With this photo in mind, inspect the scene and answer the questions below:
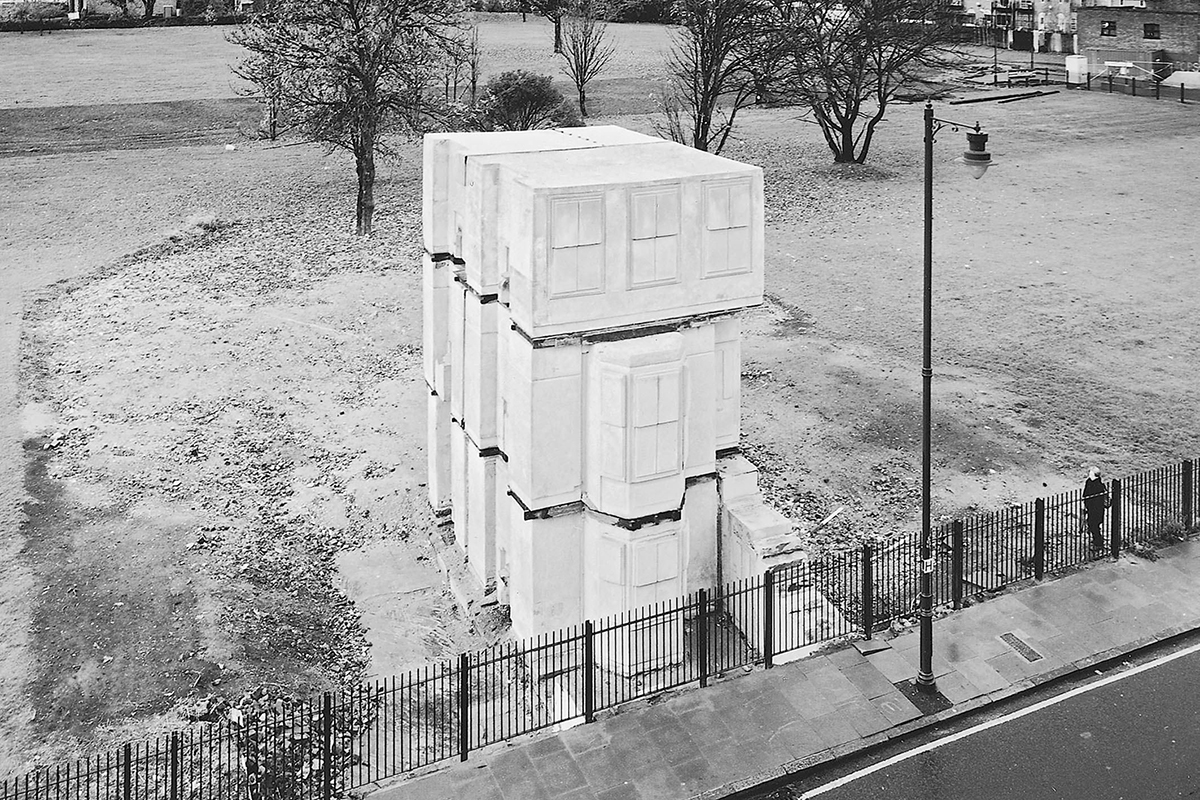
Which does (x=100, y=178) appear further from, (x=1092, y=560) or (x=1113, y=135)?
(x=1113, y=135)

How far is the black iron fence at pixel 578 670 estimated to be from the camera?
14.7m

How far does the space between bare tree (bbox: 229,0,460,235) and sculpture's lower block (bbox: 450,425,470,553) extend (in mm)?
21659

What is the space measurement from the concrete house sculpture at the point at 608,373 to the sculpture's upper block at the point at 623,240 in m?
0.03

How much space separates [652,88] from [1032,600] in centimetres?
5201

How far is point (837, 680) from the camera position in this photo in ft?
56.2

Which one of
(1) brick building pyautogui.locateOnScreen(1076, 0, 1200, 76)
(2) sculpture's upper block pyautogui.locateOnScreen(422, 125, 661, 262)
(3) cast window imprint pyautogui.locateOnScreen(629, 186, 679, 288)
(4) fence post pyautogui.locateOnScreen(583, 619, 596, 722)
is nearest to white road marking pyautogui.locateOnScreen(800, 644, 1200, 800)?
(4) fence post pyautogui.locateOnScreen(583, 619, 596, 722)

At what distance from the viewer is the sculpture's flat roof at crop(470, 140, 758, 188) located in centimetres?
1633

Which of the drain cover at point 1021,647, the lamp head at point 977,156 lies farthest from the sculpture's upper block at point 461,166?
the drain cover at point 1021,647

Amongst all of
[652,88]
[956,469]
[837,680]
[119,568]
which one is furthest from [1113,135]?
[119,568]

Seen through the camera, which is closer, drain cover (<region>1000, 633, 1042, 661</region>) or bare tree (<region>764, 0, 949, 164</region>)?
drain cover (<region>1000, 633, 1042, 661</region>)

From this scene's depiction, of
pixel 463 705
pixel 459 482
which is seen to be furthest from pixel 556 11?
pixel 463 705

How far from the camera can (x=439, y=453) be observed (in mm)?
21828

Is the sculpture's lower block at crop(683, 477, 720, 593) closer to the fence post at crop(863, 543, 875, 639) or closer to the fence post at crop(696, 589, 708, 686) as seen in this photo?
the fence post at crop(696, 589, 708, 686)

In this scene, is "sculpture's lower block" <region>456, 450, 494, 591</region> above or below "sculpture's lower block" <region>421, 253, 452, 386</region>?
below
